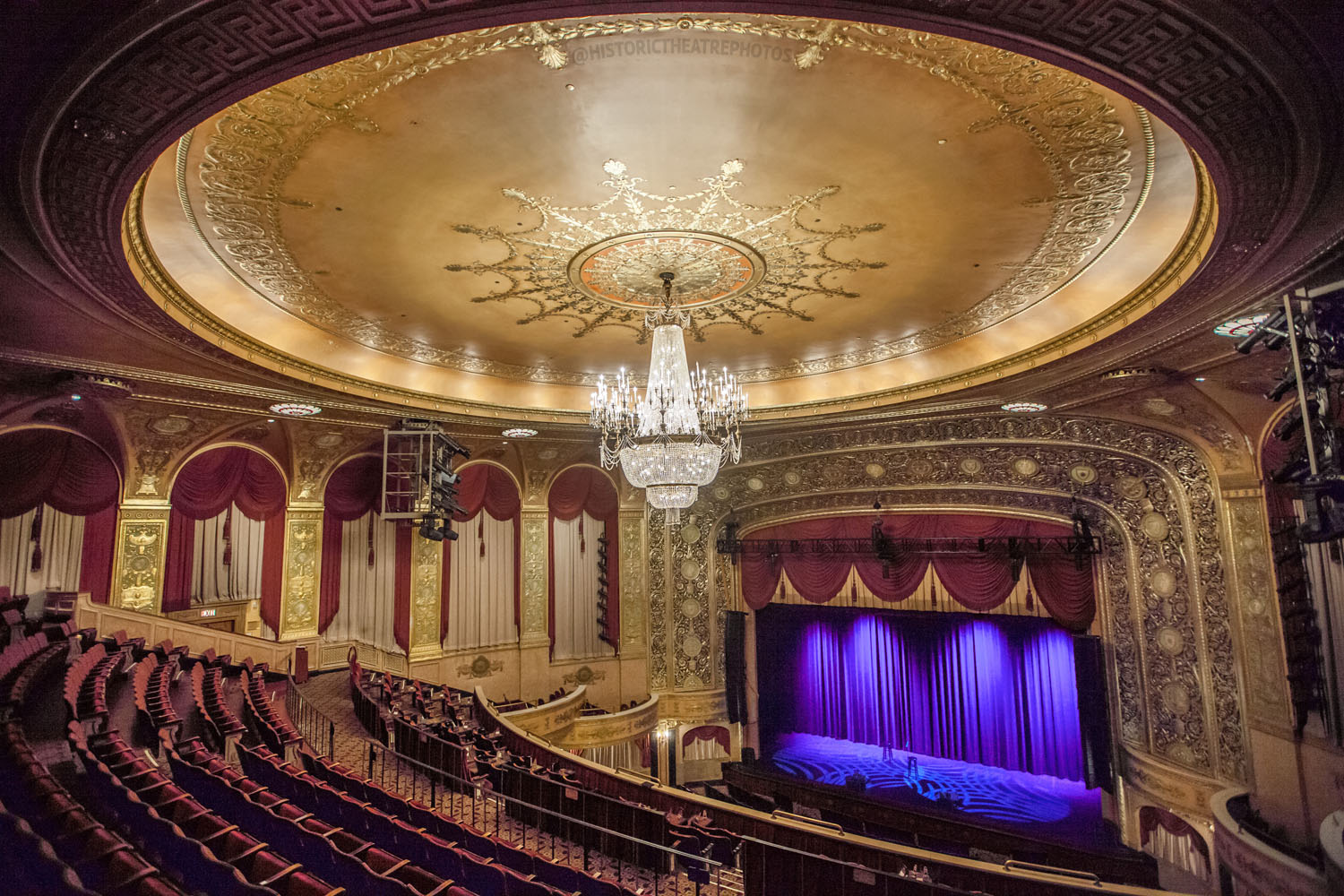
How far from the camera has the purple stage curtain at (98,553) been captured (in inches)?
416

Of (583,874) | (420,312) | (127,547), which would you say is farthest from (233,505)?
(583,874)

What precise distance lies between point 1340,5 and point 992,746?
13989mm

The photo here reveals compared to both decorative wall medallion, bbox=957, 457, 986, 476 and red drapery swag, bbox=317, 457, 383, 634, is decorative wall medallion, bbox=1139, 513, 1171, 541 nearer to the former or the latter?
decorative wall medallion, bbox=957, 457, 986, 476

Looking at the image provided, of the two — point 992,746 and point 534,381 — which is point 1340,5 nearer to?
point 534,381

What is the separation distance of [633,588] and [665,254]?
9899 millimetres

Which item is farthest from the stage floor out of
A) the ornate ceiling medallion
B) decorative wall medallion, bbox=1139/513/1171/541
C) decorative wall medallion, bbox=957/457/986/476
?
the ornate ceiling medallion

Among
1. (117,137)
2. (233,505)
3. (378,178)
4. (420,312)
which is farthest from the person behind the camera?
(233,505)

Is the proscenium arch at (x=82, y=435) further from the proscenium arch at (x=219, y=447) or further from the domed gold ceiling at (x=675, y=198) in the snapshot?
the domed gold ceiling at (x=675, y=198)

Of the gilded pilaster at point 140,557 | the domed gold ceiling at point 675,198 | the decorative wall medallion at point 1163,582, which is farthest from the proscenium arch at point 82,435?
the decorative wall medallion at point 1163,582

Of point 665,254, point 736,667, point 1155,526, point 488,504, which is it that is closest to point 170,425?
point 488,504

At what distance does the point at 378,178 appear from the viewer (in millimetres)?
5094

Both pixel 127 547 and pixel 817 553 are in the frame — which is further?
pixel 817 553

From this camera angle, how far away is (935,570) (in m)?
13.0

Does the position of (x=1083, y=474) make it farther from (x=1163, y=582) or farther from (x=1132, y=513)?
(x=1163, y=582)
